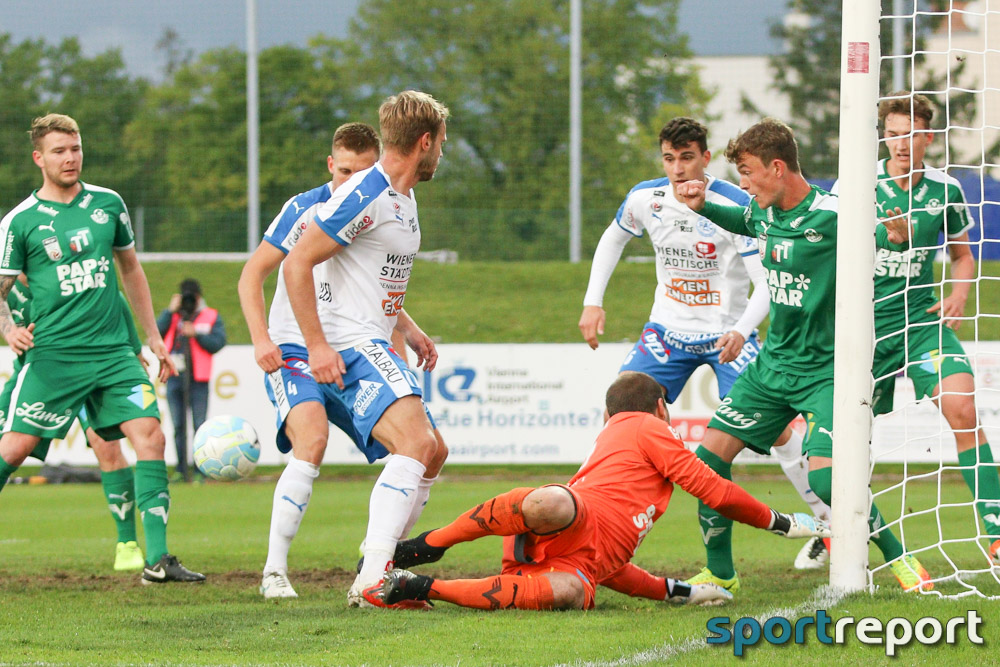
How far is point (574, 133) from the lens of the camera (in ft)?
69.3

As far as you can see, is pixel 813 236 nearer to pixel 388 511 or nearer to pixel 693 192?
pixel 693 192

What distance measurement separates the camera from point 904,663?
376 cm

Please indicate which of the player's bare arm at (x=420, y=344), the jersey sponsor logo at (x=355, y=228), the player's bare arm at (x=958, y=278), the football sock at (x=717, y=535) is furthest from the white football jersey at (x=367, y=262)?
the player's bare arm at (x=958, y=278)

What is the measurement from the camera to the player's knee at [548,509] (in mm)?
4645

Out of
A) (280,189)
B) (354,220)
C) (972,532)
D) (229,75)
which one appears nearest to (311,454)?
(354,220)

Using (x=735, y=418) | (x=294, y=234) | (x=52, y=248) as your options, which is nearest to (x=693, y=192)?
(x=735, y=418)

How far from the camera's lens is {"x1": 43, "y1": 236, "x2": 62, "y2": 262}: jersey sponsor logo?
626 cm

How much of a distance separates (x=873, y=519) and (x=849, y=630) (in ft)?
3.89

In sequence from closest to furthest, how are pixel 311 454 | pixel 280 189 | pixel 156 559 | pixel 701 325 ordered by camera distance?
pixel 311 454
pixel 156 559
pixel 701 325
pixel 280 189

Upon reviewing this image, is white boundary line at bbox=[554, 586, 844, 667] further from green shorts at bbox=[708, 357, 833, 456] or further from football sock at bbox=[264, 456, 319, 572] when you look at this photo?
football sock at bbox=[264, 456, 319, 572]

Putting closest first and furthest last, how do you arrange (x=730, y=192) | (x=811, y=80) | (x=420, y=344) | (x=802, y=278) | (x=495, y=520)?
(x=495, y=520), (x=802, y=278), (x=420, y=344), (x=730, y=192), (x=811, y=80)

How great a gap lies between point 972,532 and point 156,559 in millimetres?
5225

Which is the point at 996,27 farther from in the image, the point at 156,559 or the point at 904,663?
the point at 156,559

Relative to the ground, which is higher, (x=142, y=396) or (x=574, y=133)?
(x=574, y=133)
